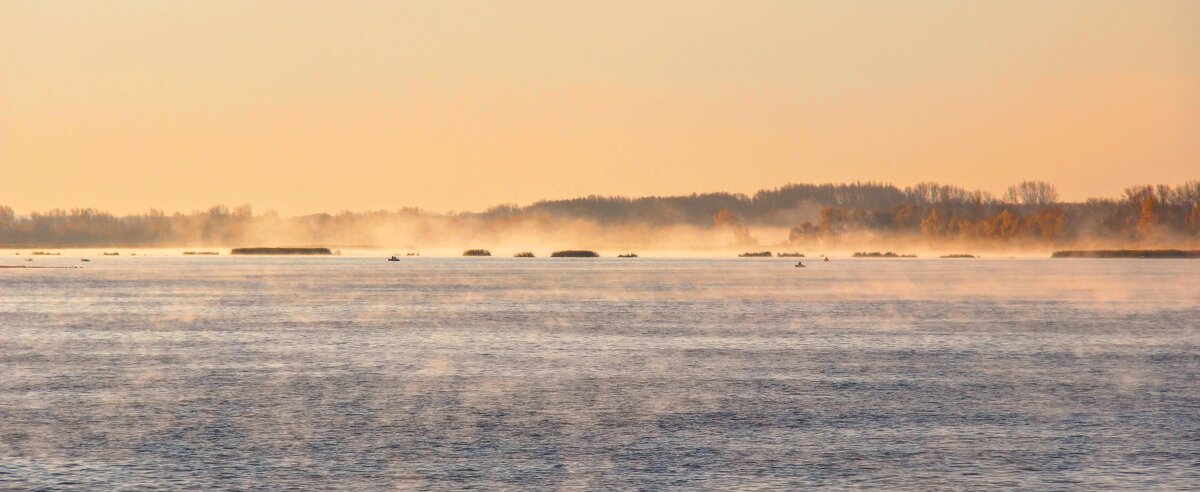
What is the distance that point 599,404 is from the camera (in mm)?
22547

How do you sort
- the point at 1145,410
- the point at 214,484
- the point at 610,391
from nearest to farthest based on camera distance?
the point at 214,484, the point at 1145,410, the point at 610,391

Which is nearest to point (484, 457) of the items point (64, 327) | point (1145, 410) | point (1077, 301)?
point (1145, 410)

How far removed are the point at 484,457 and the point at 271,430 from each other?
409cm

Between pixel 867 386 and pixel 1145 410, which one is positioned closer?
pixel 1145 410

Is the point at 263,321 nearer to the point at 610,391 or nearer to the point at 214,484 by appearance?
the point at 610,391

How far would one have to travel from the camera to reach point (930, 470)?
1612 cm

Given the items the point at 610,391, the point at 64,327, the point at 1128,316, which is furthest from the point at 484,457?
the point at 1128,316

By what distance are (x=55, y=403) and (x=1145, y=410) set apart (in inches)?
747

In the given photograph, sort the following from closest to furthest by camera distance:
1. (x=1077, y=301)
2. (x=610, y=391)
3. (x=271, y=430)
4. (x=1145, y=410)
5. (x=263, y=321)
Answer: (x=271, y=430) → (x=1145, y=410) → (x=610, y=391) → (x=263, y=321) → (x=1077, y=301)

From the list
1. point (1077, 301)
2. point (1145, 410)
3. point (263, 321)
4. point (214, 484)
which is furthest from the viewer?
point (1077, 301)

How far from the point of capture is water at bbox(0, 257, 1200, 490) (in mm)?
16172

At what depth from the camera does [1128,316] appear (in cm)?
5159

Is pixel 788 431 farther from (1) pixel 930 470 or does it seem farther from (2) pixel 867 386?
(2) pixel 867 386

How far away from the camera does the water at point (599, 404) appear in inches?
637
